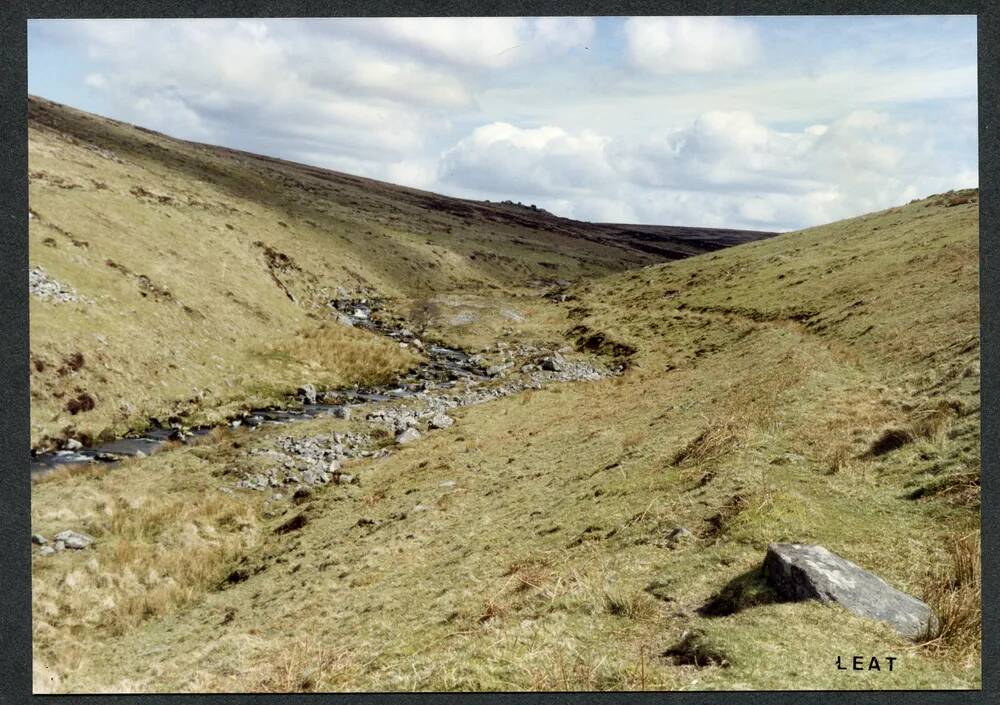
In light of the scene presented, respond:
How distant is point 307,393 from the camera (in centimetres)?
3347

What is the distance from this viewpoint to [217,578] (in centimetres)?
1686

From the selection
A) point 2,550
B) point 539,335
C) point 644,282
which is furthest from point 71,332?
point 644,282

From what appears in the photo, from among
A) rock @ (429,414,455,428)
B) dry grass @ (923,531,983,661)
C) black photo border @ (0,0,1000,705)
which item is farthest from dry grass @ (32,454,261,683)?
dry grass @ (923,531,983,661)

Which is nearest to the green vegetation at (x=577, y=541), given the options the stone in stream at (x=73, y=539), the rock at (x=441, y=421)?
the stone in stream at (x=73, y=539)

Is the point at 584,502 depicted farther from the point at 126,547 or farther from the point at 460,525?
the point at 126,547

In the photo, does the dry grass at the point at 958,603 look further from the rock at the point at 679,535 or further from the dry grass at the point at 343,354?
the dry grass at the point at 343,354

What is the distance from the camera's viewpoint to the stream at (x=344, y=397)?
74.2 ft

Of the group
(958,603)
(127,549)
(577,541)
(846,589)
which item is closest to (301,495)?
(127,549)

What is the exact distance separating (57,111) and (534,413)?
9331cm

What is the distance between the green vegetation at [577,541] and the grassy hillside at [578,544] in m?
0.06

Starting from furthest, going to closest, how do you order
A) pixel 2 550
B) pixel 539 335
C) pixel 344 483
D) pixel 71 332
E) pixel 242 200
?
pixel 242 200 < pixel 539 335 < pixel 71 332 < pixel 344 483 < pixel 2 550

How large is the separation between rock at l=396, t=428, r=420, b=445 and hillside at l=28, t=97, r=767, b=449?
8.74 metres

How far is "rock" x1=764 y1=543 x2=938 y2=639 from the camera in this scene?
8.38 metres

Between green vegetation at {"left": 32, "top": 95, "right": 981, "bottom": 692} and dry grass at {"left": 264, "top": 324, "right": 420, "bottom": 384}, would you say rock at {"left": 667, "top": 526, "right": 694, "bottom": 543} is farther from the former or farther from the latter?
dry grass at {"left": 264, "top": 324, "right": 420, "bottom": 384}
